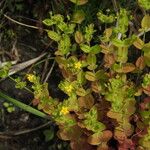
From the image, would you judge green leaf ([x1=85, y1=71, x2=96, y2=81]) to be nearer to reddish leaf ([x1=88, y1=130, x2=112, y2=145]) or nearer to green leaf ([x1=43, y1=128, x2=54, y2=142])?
reddish leaf ([x1=88, y1=130, x2=112, y2=145])

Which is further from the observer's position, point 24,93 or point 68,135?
point 24,93

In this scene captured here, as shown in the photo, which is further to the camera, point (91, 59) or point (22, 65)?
point (22, 65)

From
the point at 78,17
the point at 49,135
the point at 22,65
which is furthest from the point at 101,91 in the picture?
the point at 22,65

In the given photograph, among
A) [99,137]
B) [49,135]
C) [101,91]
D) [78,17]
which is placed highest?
[78,17]

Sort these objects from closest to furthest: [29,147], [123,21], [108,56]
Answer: [123,21] → [108,56] → [29,147]

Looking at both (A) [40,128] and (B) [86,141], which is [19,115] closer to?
(A) [40,128]

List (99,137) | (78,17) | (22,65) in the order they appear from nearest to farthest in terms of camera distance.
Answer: (99,137), (78,17), (22,65)

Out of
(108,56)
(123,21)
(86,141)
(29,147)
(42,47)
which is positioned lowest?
(29,147)

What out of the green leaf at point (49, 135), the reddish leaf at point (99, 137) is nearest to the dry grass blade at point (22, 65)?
the green leaf at point (49, 135)

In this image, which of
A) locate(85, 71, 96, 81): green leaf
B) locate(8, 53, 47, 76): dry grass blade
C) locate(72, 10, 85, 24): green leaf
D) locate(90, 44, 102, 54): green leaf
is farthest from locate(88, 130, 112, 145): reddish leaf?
locate(8, 53, 47, 76): dry grass blade

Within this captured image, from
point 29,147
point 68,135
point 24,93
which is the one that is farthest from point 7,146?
point 68,135

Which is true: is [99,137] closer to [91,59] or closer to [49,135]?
[91,59]
